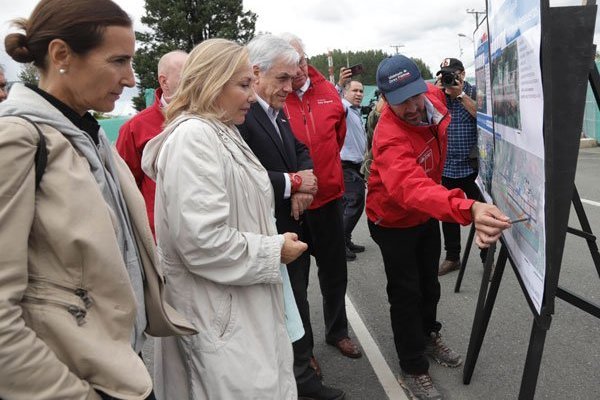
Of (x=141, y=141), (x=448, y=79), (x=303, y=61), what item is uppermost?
(x=303, y=61)

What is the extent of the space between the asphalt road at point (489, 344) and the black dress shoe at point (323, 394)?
0.16 metres

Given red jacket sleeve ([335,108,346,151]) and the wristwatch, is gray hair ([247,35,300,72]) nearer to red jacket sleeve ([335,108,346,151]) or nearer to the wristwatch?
the wristwatch

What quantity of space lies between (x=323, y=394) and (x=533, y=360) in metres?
1.37

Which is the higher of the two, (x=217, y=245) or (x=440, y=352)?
(x=217, y=245)

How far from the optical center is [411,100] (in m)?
2.46

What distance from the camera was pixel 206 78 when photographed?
1787mm

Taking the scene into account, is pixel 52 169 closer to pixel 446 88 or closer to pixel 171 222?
pixel 171 222

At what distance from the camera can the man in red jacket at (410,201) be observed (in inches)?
92.7

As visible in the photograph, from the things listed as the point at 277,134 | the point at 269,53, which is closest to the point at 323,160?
the point at 277,134

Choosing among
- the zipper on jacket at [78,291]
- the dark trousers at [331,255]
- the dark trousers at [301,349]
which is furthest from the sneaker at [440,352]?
the zipper on jacket at [78,291]

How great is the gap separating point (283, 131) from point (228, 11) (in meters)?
38.1

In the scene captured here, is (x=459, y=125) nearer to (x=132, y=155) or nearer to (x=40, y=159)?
(x=132, y=155)

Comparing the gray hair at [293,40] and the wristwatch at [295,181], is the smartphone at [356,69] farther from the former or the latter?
the wristwatch at [295,181]

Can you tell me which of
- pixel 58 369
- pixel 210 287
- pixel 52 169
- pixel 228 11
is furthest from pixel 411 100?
pixel 228 11
